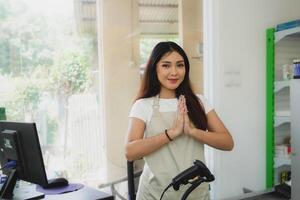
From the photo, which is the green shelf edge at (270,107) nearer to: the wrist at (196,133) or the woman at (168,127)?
the woman at (168,127)

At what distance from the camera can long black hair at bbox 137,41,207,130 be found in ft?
4.71

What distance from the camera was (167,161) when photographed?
1.40 meters

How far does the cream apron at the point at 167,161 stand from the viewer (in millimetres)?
1387

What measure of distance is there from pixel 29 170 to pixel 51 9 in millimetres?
1182

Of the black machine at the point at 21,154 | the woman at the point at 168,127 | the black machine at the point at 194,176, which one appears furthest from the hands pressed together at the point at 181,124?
the black machine at the point at 21,154

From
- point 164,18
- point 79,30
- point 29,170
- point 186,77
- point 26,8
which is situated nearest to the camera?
point 29,170

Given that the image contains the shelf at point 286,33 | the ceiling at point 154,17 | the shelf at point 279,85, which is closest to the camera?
the shelf at point 286,33

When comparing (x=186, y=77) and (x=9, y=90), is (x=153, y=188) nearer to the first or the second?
(x=186, y=77)

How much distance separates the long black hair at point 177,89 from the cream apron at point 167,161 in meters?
0.08

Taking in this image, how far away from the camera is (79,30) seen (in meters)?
2.20

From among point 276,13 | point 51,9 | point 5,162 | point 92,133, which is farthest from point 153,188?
point 276,13

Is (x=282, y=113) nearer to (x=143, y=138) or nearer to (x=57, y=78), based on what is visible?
(x=143, y=138)

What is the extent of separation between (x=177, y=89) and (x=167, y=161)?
35 cm

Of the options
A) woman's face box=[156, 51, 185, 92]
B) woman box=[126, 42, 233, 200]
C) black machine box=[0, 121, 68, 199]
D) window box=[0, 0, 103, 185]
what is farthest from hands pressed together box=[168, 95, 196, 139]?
window box=[0, 0, 103, 185]
